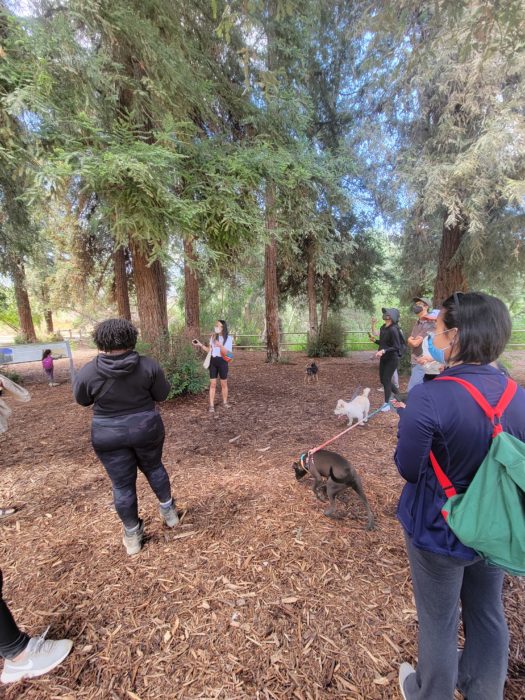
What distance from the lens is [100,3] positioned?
3654mm

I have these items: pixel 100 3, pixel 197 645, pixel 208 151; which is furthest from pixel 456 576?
pixel 100 3

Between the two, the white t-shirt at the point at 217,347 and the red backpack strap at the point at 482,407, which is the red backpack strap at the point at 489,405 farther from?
the white t-shirt at the point at 217,347

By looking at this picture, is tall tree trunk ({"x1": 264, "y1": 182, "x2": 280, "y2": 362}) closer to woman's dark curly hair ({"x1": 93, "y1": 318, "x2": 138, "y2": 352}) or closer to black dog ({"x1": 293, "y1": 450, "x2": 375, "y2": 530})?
black dog ({"x1": 293, "y1": 450, "x2": 375, "y2": 530})

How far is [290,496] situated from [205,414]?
293cm

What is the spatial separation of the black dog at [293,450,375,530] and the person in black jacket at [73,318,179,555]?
1.37m

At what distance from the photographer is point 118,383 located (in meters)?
2.23

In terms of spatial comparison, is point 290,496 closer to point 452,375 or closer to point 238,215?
point 452,375

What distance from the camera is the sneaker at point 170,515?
2.69 metres

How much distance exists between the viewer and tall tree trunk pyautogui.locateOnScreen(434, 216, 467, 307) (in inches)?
328

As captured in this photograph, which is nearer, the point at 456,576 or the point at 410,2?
the point at 456,576

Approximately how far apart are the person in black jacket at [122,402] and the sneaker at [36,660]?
76cm

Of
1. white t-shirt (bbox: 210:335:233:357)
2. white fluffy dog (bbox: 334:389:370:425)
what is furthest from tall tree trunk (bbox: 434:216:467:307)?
white t-shirt (bbox: 210:335:233:357)

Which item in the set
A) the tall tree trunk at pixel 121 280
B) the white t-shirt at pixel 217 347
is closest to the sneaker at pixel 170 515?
the white t-shirt at pixel 217 347

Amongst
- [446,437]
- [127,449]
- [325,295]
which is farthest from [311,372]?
[325,295]
